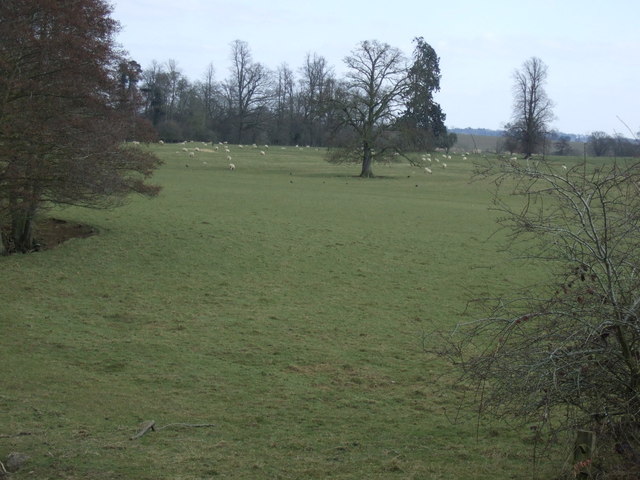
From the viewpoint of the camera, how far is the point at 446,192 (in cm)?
4181

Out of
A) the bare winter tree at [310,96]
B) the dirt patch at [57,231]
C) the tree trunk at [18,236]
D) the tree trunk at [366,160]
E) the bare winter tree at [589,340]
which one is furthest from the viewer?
the bare winter tree at [310,96]

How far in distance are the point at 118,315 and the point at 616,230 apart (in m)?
9.22

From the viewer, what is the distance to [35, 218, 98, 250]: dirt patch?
1977cm

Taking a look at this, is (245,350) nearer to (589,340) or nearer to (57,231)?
(589,340)

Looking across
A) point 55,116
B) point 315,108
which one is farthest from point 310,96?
point 55,116

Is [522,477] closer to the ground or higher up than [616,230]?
closer to the ground

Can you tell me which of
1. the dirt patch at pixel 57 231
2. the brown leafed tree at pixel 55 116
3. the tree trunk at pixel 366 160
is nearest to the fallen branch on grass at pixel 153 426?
the brown leafed tree at pixel 55 116

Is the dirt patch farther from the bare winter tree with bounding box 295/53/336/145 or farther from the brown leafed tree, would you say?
the bare winter tree with bounding box 295/53/336/145

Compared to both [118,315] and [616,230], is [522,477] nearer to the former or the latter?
[616,230]

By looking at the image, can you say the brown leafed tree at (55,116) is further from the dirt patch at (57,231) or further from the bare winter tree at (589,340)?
the bare winter tree at (589,340)

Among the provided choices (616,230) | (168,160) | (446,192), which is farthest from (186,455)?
(168,160)

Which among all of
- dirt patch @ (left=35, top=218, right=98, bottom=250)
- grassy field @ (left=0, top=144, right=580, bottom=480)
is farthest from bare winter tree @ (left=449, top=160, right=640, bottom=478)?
dirt patch @ (left=35, top=218, right=98, bottom=250)

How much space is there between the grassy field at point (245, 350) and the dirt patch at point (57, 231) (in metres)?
0.65

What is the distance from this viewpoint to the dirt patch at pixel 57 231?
19766mm
